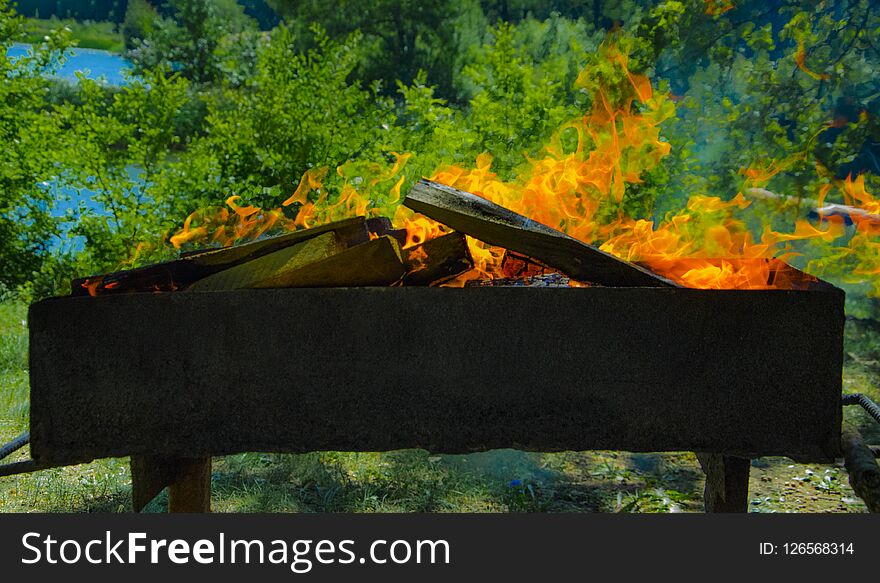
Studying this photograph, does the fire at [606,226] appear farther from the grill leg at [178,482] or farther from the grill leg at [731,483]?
the grill leg at [178,482]

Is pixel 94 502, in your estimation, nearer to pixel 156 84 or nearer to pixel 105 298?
pixel 105 298

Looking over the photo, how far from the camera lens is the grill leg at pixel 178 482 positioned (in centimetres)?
240

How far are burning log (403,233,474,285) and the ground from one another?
1715 mm

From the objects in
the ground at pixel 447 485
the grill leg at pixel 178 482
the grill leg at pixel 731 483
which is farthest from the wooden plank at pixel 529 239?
the ground at pixel 447 485

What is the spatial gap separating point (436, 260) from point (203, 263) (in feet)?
2.24

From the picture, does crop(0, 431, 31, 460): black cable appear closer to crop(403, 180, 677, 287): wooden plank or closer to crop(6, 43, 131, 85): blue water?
crop(403, 180, 677, 287): wooden plank

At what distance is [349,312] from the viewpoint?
6.72ft

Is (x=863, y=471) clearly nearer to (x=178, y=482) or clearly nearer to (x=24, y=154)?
(x=178, y=482)

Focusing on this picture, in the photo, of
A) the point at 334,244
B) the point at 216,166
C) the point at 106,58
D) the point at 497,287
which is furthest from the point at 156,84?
the point at 106,58

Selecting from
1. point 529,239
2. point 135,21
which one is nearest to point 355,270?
point 529,239

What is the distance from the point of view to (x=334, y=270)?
2.09m

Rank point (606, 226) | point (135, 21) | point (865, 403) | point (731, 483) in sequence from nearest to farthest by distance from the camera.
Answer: point (731, 483), point (865, 403), point (606, 226), point (135, 21)

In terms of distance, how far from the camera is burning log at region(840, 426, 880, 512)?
6.20 ft

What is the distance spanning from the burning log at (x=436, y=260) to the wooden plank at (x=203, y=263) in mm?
214
